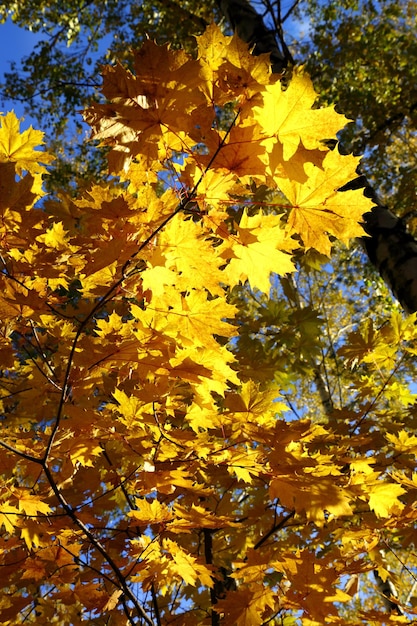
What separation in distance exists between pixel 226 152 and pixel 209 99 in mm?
122

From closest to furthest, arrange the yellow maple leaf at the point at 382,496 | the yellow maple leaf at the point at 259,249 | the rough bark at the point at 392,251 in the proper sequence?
1. the yellow maple leaf at the point at 259,249
2. the yellow maple leaf at the point at 382,496
3. the rough bark at the point at 392,251

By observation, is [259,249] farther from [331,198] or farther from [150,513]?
[150,513]

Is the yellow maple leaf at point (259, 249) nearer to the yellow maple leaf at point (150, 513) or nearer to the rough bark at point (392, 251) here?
the yellow maple leaf at point (150, 513)

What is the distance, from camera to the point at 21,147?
61.9 inches

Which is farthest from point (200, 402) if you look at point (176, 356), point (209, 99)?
point (209, 99)

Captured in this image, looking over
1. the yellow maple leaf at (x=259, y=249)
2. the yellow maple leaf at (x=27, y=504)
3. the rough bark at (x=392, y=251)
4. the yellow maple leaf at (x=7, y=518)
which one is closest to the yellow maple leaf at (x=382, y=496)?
the yellow maple leaf at (x=259, y=249)

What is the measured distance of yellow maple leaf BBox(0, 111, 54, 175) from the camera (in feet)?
4.97

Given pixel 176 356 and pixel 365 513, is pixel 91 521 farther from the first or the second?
pixel 365 513

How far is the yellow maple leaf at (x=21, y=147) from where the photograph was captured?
1516mm

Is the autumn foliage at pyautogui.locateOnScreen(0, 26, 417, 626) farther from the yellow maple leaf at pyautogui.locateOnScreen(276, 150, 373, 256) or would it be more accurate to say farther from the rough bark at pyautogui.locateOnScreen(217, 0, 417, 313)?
the rough bark at pyautogui.locateOnScreen(217, 0, 417, 313)

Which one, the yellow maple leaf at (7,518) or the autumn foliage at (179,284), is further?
the yellow maple leaf at (7,518)

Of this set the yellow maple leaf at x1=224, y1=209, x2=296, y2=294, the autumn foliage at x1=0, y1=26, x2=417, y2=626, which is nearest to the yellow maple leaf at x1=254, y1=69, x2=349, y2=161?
the autumn foliage at x1=0, y1=26, x2=417, y2=626

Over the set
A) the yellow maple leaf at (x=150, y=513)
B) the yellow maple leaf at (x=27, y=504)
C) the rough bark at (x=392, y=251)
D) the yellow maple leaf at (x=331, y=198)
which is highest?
the rough bark at (x=392, y=251)

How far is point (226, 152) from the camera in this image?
101 centimetres
